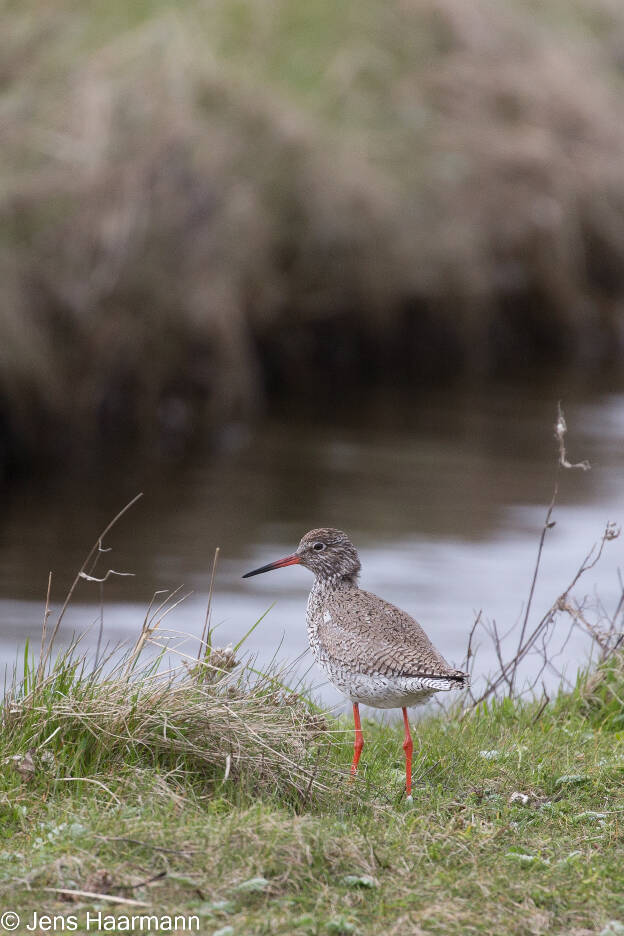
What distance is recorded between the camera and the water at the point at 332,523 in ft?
32.6

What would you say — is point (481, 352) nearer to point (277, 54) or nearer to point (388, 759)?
point (277, 54)

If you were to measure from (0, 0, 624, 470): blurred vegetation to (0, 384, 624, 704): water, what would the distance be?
1000 mm

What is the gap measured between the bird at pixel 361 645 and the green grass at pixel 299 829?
0.20 m

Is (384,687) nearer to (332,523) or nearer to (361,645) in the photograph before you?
(361,645)

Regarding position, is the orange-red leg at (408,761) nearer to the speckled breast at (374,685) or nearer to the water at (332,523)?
the speckled breast at (374,685)

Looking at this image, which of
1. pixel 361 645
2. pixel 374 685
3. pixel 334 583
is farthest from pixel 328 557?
pixel 374 685

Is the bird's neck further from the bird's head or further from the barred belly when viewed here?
the barred belly

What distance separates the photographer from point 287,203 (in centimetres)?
1662

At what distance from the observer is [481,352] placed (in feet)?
67.5

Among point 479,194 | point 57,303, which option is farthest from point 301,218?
point 57,303

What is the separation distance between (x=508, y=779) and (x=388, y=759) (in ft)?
1.60

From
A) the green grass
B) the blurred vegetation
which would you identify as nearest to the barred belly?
the green grass

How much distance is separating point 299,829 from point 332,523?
8.51m

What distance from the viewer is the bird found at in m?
4.19
